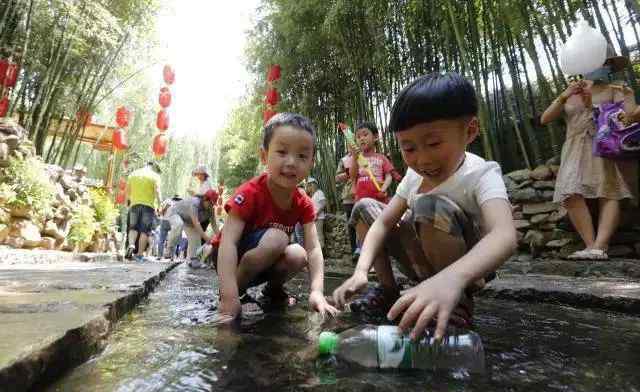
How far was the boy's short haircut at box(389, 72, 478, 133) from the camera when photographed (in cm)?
123

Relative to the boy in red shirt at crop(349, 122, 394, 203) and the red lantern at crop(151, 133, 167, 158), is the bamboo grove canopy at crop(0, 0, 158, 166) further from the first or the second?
the boy in red shirt at crop(349, 122, 394, 203)

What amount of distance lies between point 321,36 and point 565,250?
16.1ft

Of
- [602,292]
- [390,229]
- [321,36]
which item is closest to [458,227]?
[390,229]

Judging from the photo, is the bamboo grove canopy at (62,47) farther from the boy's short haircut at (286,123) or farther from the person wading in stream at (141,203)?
the boy's short haircut at (286,123)

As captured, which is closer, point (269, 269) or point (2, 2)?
point (269, 269)

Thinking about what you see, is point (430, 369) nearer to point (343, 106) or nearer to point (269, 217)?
point (269, 217)

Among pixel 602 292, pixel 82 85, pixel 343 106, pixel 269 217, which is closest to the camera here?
pixel 269 217

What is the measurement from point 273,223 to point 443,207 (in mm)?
794

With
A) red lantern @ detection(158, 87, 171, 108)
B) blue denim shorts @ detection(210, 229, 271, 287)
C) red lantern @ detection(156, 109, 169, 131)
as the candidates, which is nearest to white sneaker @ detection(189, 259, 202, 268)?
blue denim shorts @ detection(210, 229, 271, 287)

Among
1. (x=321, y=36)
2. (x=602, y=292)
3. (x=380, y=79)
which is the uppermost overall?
(x=321, y=36)

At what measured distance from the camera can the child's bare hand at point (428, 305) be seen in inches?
34.4

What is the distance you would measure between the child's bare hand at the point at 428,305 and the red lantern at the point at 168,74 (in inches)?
388

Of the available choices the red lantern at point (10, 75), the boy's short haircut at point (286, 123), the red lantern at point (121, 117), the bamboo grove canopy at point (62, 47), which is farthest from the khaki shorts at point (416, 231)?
the red lantern at point (121, 117)

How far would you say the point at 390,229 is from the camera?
1.66 m
